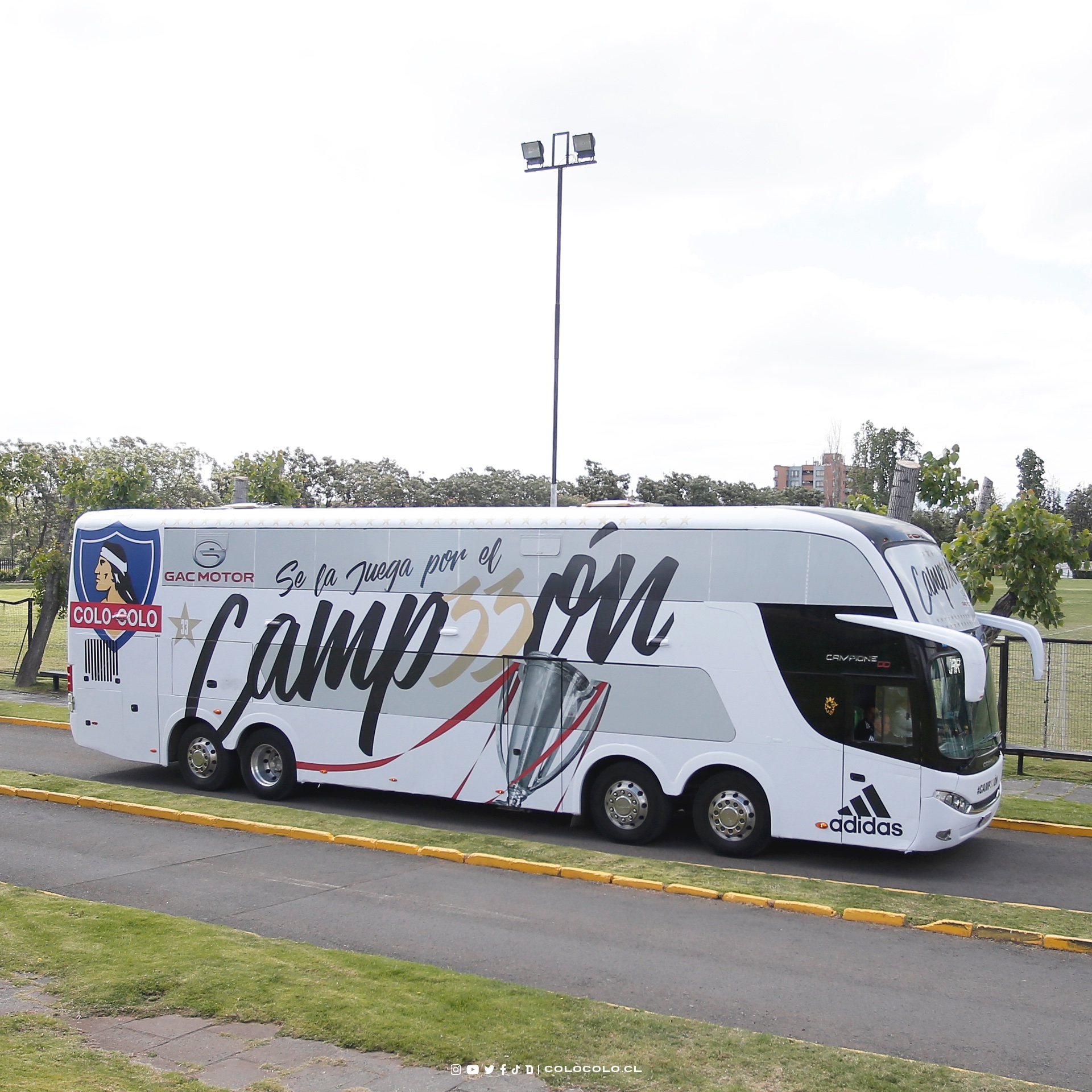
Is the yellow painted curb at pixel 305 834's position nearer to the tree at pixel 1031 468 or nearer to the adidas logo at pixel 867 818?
the adidas logo at pixel 867 818

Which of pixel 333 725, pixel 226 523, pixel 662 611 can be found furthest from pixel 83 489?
pixel 662 611

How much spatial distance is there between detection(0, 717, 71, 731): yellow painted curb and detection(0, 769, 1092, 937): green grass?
22.3 ft

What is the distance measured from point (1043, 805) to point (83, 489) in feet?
67.3

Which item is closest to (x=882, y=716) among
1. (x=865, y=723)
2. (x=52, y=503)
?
(x=865, y=723)

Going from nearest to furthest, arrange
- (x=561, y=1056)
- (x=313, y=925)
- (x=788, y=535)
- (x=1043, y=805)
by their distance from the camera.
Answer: (x=561, y=1056) < (x=313, y=925) < (x=788, y=535) < (x=1043, y=805)

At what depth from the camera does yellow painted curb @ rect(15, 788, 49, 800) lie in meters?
14.3

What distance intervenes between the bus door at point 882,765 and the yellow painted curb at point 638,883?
2017mm

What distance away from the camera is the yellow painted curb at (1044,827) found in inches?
495

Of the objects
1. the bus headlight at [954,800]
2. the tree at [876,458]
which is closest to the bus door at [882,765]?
the bus headlight at [954,800]

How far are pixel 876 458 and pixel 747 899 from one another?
77.2 meters

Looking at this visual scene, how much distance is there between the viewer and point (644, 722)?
460 inches

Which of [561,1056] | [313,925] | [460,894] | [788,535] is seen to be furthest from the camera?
[788,535]

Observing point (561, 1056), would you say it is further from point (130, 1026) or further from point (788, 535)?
point (788, 535)

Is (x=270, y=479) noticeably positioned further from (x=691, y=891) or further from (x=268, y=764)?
(x=691, y=891)
